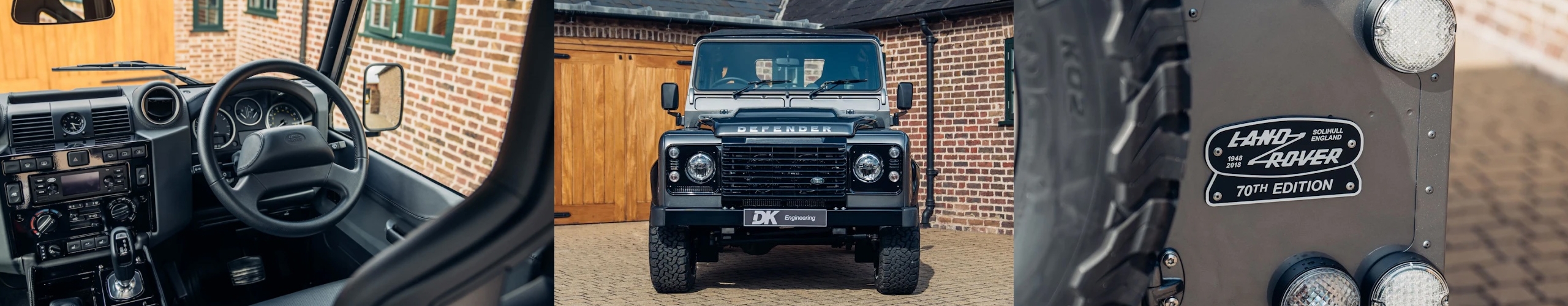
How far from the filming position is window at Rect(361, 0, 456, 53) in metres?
1.66

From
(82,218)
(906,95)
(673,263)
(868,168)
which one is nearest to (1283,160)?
(906,95)

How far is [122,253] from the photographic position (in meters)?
1.76

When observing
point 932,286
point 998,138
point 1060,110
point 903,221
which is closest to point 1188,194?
point 1060,110

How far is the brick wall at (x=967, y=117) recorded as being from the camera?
152cm

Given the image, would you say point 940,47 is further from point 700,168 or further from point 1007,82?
point 700,168

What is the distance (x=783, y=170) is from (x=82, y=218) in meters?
1.42

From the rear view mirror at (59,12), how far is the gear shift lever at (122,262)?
0.39 m

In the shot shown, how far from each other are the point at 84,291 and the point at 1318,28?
6.81 ft

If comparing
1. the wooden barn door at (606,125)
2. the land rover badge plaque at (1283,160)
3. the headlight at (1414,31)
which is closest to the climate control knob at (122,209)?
the wooden barn door at (606,125)

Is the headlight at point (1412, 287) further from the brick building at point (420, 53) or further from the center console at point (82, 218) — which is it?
the center console at point (82, 218)

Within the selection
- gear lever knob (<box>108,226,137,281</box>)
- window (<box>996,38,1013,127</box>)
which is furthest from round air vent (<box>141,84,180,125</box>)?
window (<box>996,38,1013,127</box>)

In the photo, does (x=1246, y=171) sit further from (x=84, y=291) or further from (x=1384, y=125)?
(x=84, y=291)

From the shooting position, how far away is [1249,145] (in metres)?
1.00

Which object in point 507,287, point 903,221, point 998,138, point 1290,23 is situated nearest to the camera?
point 1290,23
